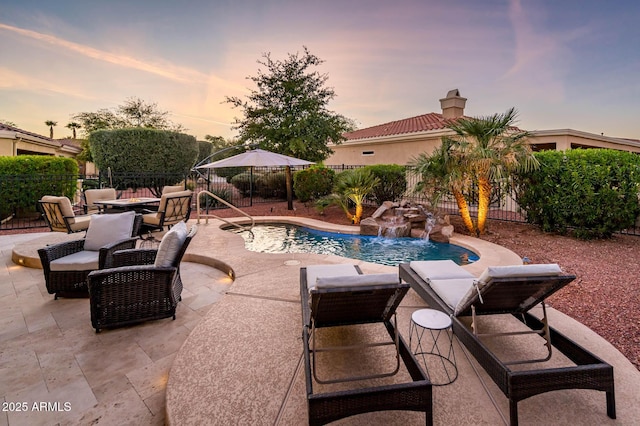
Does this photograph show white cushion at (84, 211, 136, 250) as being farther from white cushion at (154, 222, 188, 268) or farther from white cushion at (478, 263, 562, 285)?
white cushion at (478, 263, 562, 285)

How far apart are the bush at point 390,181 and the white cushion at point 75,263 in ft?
30.2

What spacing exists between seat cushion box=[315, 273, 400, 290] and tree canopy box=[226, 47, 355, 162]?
1052cm

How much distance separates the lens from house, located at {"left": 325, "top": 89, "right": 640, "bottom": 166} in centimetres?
1220

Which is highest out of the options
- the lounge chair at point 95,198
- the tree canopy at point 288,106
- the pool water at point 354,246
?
the tree canopy at point 288,106

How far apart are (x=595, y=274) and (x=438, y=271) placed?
3.27 m

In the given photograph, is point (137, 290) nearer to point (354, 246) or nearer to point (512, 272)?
point (512, 272)

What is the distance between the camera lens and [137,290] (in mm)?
3268

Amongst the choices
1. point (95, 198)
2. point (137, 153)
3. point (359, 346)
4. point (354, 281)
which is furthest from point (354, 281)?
point (137, 153)

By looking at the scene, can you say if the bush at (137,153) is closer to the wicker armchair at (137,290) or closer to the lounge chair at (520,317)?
the wicker armchair at (137,290)

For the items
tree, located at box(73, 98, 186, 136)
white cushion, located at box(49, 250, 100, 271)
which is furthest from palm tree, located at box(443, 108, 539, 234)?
tree, located at box(73, 98, 186, 136)

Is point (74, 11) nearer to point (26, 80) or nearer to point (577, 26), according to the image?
point (26, 80)

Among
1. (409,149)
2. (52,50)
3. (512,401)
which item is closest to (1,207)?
(52,50)

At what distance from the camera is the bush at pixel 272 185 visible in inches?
617

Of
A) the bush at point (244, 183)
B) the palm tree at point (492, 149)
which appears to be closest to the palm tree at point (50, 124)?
the bush at point (244, 183)
